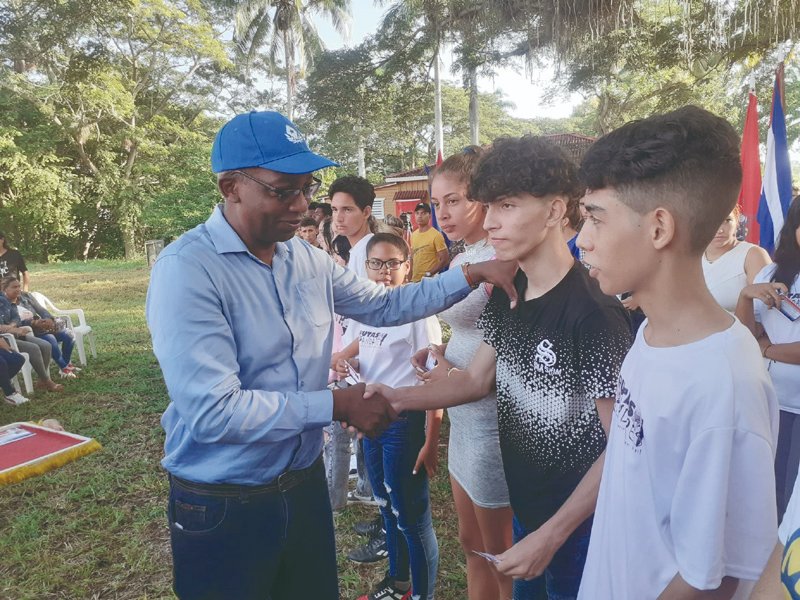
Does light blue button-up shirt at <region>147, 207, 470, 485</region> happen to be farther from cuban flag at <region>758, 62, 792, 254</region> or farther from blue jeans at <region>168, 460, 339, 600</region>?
cuban flag at <region>758, 62, 792, 254</region>

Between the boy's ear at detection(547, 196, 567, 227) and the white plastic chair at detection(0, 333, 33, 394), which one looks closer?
the boy's ear at detection(547, 196, 567, 227)

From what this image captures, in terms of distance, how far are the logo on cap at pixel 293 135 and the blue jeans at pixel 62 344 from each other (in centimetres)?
715

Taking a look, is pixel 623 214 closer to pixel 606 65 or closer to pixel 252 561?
pixel 252 561

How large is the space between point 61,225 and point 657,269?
28.7 m

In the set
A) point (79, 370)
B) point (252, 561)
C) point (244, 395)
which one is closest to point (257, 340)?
point (244, 395)

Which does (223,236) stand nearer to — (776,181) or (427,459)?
(427,459)

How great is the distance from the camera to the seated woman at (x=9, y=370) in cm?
630

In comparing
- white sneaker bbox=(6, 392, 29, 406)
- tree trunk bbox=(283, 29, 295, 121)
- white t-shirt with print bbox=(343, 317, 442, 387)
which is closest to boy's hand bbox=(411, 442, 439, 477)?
white t-shirt with print bbox=(343, 317, 442, 387)

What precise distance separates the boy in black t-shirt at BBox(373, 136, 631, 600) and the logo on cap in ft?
1.98

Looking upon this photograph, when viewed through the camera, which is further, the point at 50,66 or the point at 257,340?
the point at 50,66

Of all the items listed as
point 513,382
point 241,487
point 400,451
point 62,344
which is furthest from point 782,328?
point 62,344

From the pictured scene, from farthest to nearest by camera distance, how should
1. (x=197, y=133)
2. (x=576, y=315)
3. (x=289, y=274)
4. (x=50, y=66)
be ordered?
(x=197, y=133)
(x=50, y=66)
(x=289, y=274)
(x=576, y=315)

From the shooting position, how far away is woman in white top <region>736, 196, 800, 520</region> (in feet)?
8.69

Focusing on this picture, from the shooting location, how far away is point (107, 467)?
4.76m
